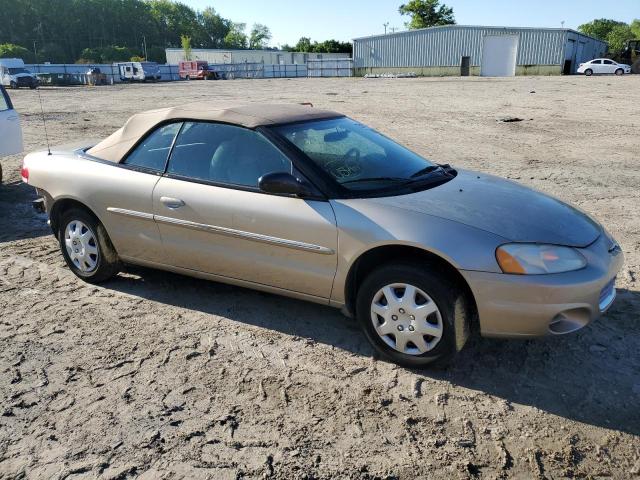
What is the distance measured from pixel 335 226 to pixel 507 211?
3.48 feet

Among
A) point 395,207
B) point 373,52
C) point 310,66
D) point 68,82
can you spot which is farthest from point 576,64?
point 395,207

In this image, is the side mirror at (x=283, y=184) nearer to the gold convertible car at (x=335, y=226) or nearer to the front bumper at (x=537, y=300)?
the gold convertible car at (x=335, y=226)

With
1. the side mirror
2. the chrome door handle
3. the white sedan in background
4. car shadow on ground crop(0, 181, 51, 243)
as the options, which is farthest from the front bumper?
the white sedan in background

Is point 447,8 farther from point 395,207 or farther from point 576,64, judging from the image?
point 395,207

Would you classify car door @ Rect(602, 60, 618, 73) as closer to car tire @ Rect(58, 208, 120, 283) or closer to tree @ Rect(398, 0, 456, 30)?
tree @ Rect(398, 0, 456, 30)

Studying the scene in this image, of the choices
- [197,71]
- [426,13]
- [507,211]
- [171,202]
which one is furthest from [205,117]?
[426,13]

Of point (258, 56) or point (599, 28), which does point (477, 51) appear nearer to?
point (258, 56)

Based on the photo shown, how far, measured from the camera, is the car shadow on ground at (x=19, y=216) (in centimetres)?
620

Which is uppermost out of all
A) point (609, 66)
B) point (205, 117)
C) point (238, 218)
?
point (205, 117)

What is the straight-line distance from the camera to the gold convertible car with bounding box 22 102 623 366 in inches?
121

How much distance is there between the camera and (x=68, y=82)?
5075 cm

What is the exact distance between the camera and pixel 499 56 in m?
50.8

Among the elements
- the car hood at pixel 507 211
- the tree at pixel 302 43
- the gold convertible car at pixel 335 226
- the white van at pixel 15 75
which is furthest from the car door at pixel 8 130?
the tree at pixel 302 43

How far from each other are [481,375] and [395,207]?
1128 millimetres
